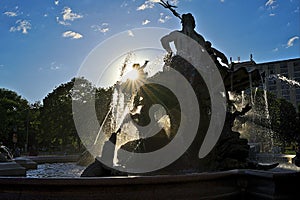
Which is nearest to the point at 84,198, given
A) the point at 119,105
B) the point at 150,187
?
the point at 150,187

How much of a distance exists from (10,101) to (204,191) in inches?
2016

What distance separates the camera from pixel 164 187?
4.92m

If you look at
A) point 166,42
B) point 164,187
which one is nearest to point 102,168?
point 164,187

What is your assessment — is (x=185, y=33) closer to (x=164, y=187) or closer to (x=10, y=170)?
(x=10, y=170)

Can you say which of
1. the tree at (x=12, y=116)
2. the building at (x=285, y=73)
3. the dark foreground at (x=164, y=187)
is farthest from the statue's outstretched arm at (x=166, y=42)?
the building at (x=285, y=73)

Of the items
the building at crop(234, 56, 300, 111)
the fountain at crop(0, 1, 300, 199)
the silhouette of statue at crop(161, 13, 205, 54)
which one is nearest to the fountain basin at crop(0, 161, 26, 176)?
the fountain at crop(0, 1, 300, 199)

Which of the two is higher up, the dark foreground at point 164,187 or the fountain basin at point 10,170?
the dark foreground at point 164,187

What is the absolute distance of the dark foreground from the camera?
15.2 ft

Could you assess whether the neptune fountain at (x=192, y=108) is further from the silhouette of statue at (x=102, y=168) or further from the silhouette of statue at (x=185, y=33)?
the silhouette of statue at (x=102, y=168)

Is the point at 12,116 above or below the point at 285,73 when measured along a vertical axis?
below

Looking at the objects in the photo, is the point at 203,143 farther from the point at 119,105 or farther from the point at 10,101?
the point at 10,101

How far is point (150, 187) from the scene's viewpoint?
4.84 m

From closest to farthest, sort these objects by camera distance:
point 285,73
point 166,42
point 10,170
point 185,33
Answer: point 10,170, point 185,33, point 166,42, point 285,73

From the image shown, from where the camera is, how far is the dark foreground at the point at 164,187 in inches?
182
